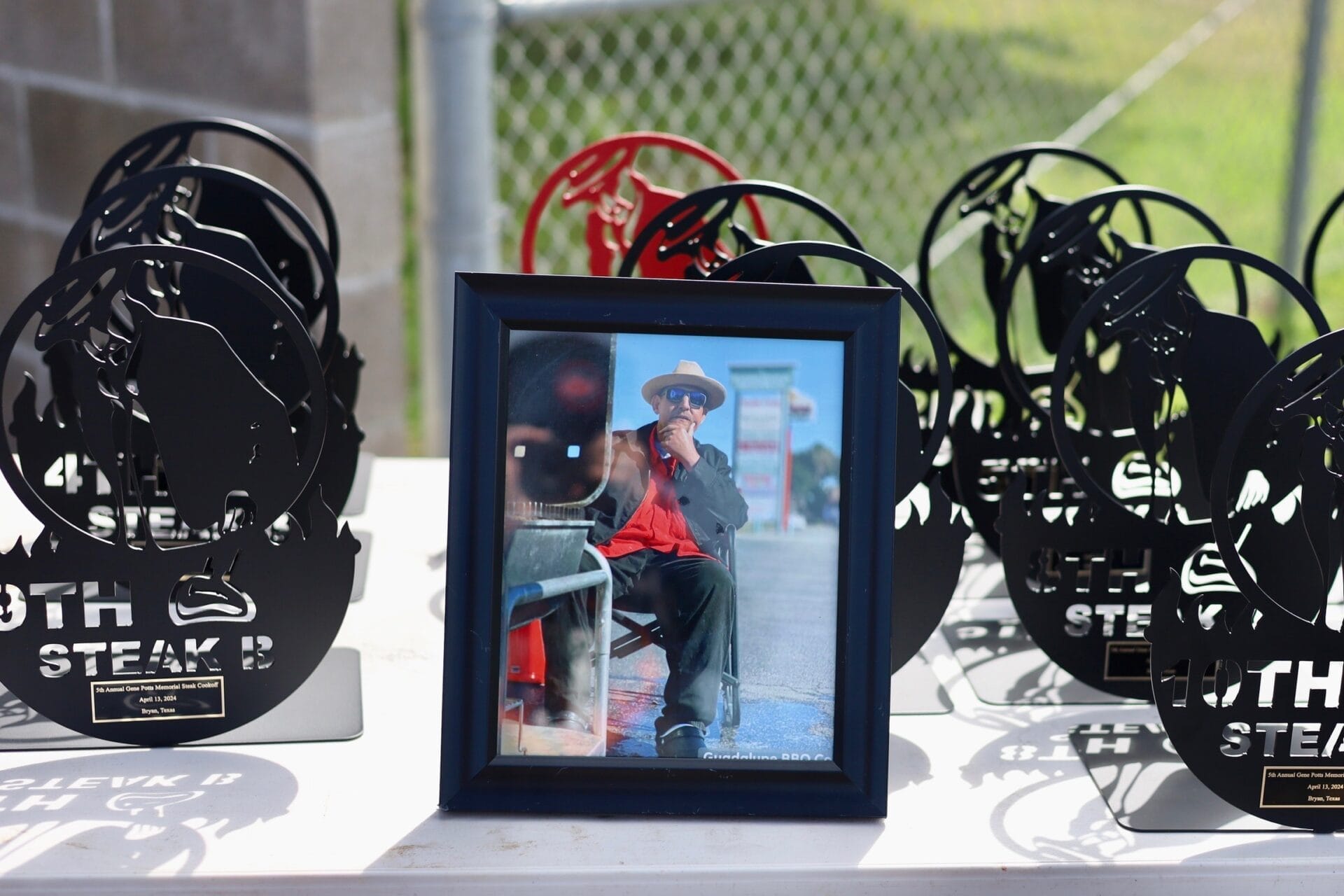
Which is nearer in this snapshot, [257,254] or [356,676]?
[356,676]

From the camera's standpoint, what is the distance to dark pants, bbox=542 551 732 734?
2.52ft

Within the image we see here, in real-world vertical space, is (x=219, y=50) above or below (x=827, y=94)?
below

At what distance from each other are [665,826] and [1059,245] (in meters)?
0.59

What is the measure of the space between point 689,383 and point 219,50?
129 centimetres

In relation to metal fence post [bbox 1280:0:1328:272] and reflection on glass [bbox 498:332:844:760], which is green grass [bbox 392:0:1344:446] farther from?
reflection on glass [bbox 498:332:844:760]

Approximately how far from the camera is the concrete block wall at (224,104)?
1.78 meters

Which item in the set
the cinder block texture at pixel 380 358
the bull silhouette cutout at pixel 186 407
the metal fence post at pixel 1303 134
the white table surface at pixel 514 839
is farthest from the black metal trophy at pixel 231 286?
the metal fence post at pixel 1303 134

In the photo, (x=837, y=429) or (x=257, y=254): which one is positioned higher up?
(x=257, y=254)

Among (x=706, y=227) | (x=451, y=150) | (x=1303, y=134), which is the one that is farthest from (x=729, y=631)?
(x=1303, y=134)

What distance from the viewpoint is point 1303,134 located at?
7.66 ft

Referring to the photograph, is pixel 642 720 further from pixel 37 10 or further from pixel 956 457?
pixel 37 10

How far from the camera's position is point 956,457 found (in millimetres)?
1106

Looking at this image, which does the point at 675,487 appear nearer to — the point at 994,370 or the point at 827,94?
the point at 994,370

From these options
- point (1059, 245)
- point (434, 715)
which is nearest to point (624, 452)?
point (434, 715)
